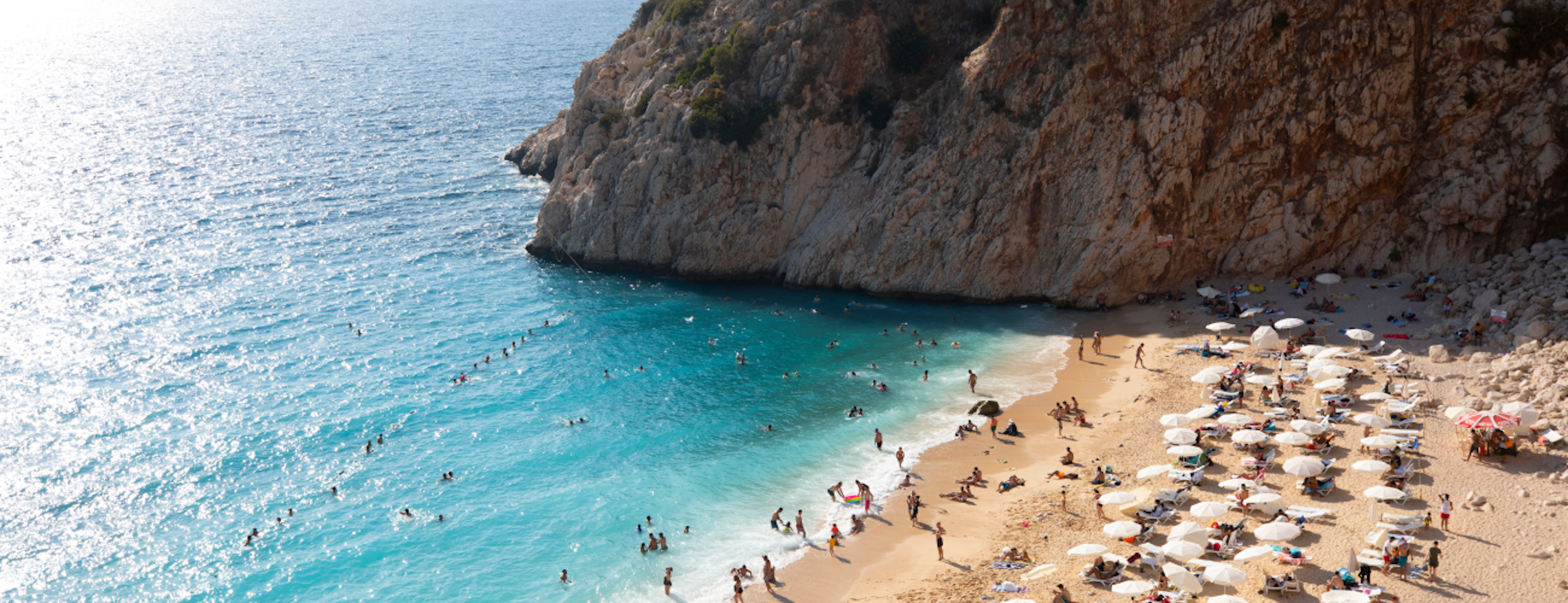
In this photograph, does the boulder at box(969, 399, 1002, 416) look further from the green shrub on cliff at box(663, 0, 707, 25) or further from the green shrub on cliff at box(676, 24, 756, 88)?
the green shrub on cliff at box(663, 0, 707, 25)

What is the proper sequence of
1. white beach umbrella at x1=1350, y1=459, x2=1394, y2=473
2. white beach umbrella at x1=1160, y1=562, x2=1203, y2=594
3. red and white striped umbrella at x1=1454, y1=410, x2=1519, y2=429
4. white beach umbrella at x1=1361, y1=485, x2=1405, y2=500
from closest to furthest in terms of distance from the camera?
white beach umbrella at x1=1160, y1=562, x2=1203, y2=594
white beach umbrella at x1=1361, y1=485, x2=1405, y2=500
white beach umbrella at x1=1350, y1=459, x2=1394, y2=473
red and white striped umbrella at x1=1454, y1=410, x2=1519, y2=429

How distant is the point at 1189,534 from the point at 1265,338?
1763 cm

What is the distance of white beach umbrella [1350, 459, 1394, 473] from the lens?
32.5 meters

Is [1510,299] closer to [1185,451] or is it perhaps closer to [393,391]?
[1185,451]

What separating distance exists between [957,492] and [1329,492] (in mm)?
12962

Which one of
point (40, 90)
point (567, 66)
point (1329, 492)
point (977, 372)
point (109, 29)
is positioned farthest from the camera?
point (109, 29)

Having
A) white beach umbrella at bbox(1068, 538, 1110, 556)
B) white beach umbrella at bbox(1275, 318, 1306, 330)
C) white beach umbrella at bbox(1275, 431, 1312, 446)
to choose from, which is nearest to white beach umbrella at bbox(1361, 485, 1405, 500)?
white beach umbrella at bbox(1275, 431, 1312, 446)

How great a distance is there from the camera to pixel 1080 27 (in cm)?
5362

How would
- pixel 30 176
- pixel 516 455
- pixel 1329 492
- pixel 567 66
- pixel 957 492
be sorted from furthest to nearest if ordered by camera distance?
pixel 567 66 < pixel 30 176 < pixel 516 455 < pixel 957 492 < pixel 1329 492

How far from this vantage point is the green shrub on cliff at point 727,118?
2436 inches

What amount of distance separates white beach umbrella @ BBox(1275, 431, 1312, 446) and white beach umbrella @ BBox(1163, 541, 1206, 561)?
831 centimetres

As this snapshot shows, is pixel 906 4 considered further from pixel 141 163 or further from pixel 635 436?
pixel 141 163


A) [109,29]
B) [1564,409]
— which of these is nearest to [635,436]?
[1564,409]

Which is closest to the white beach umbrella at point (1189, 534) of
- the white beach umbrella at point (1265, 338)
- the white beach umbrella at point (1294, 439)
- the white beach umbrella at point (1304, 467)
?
the white beach umbrella at point (1304, 467)
